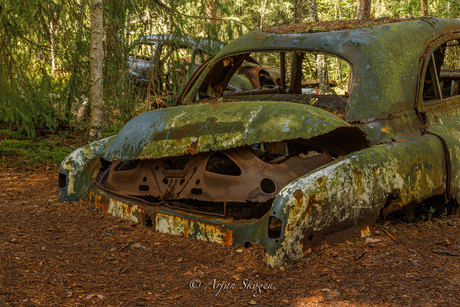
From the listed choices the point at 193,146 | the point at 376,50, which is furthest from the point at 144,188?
the point at 376,50

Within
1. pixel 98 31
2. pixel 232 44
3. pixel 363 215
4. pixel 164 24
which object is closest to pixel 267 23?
pixel 164 24

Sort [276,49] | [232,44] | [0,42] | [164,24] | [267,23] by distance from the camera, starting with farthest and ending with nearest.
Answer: [267,23], [164,24], [0,42], [232,44], [276,49]

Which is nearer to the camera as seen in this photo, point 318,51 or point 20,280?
point 20,280

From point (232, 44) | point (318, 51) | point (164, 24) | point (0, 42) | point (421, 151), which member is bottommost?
point (421, 151)

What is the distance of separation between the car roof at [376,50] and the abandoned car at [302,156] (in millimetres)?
10

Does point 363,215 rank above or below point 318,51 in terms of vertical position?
below

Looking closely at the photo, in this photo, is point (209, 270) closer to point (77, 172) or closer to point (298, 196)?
point (298, 196)

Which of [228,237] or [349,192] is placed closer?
[349,192]

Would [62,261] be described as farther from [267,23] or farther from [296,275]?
[267,23]

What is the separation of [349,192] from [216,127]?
1.04 metres

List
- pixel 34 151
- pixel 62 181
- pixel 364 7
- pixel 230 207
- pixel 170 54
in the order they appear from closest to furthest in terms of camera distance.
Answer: pixel 230 207 → pixel 62 181 → pixel 34 151 → pixel 170 54 → pixel 364 7

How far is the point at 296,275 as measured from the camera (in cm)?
251

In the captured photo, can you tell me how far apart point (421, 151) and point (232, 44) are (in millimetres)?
2131

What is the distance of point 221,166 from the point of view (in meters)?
3.63
